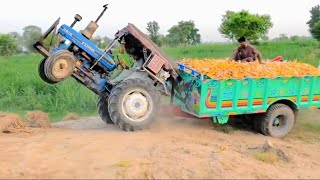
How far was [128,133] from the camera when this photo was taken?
26.8 ft

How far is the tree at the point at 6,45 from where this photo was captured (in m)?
43.4

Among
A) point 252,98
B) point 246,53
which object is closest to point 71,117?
point 246,53

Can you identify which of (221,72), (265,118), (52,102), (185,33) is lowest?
(52,102)

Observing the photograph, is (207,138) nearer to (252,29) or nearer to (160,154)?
(160,154)

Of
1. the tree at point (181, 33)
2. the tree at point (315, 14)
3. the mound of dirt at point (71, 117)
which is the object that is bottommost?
the mound of dirt at point (71, 117)

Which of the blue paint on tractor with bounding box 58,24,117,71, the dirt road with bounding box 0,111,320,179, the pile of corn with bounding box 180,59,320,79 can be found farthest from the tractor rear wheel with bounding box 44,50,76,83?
the pile of corn with bounding box 180,59,320,79

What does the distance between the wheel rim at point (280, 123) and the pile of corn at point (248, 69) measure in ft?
3.11

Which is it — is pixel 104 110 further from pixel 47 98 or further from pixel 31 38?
pixel 31 38

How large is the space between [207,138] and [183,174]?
8.84 feet

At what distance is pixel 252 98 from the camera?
8789 mm

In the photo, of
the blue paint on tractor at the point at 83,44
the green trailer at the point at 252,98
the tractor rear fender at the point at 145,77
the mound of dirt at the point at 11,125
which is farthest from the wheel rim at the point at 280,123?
the mound of dirt at the point at 11,125

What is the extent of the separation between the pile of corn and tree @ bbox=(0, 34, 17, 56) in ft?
Answer: 123

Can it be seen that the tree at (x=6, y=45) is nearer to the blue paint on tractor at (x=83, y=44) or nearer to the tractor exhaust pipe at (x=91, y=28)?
the tractor exhaust pipe at (x=91, y=28)

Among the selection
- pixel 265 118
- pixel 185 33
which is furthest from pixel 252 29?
pixel 265 118
